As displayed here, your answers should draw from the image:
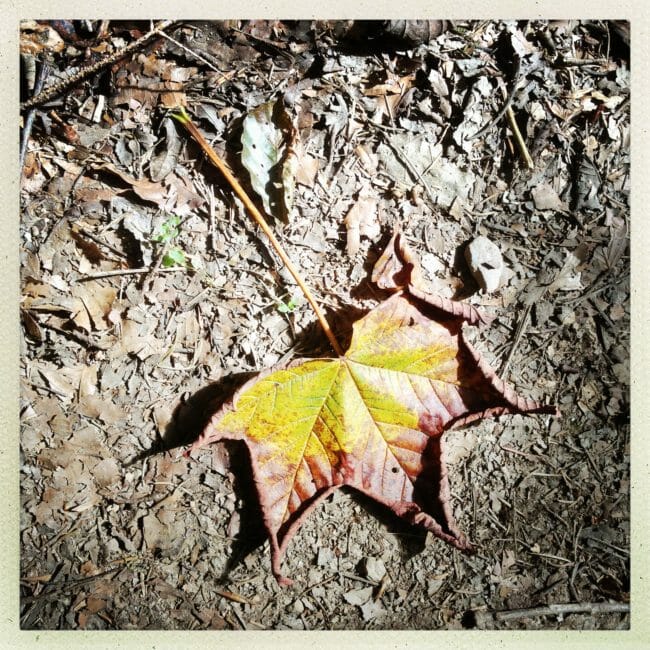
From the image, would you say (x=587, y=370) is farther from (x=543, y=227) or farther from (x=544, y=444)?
(x=543, y=227)

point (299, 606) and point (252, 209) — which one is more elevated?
point (252, 209)

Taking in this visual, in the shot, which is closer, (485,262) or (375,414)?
(375,414)

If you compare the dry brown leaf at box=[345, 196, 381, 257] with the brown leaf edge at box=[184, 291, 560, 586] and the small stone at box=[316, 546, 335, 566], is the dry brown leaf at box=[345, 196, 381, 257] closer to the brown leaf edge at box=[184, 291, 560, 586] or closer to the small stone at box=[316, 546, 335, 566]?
the brown leaf edge at box=[184, 291, 560, 586]

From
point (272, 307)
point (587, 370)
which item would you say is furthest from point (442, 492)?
point (272, 307)

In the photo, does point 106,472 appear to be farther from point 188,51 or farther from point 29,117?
point 188,51

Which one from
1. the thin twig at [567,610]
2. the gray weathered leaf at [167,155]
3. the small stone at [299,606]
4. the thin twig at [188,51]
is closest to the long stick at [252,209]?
the gray weathered leaf at [167,155]

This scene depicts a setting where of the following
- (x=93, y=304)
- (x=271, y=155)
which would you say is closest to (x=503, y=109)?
(x=271, y=155)

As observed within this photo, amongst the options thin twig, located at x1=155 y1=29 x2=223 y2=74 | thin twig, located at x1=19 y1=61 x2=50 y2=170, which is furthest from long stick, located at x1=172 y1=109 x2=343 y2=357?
thin twig, located at x1=19 y1=61 x2=50 y2=170
